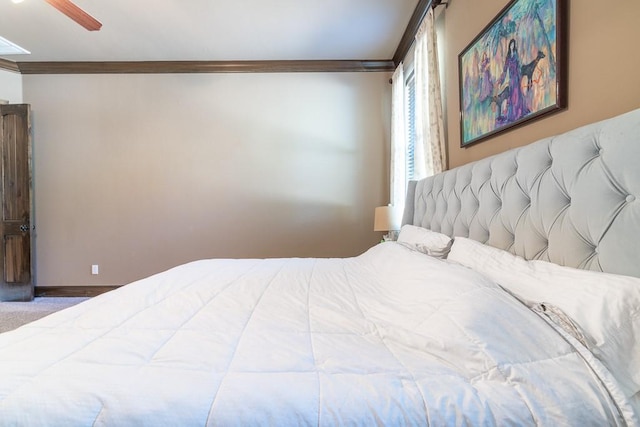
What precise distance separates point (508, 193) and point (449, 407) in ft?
3.06

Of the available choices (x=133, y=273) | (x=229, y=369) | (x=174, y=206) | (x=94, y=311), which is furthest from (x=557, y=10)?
(x=133, y=273)

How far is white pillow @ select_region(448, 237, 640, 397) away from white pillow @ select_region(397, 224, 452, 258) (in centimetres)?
58

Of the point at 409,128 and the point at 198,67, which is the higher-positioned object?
the point at 198,67

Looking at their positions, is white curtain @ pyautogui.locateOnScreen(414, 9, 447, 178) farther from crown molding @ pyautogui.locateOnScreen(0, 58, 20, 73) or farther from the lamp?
crown molding @ pyautogui.locateOnScreen(0, 58, 20, 73)

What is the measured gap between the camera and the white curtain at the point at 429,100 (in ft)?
6.95

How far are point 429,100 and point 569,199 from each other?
1.50m

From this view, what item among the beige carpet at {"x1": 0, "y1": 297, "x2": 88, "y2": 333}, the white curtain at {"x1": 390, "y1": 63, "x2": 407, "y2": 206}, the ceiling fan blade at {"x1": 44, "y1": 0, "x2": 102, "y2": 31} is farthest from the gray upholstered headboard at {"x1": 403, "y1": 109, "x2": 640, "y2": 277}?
the beige carpet at {"x1": 0, "y1": 297, "x2": 88, "y2": 333}

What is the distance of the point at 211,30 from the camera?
274 cm

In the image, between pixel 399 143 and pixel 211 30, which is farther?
pixel 399 143

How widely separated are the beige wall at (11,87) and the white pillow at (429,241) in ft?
14.8

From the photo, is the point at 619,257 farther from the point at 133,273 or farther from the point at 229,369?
the point at 133,273

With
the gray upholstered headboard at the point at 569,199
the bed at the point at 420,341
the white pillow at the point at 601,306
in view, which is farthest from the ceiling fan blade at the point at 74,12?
the white pillow at the point at 601,306

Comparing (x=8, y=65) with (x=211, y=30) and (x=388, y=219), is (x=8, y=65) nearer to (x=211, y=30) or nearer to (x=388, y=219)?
(x=211, y=30)

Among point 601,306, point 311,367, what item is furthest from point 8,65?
point 601,306
